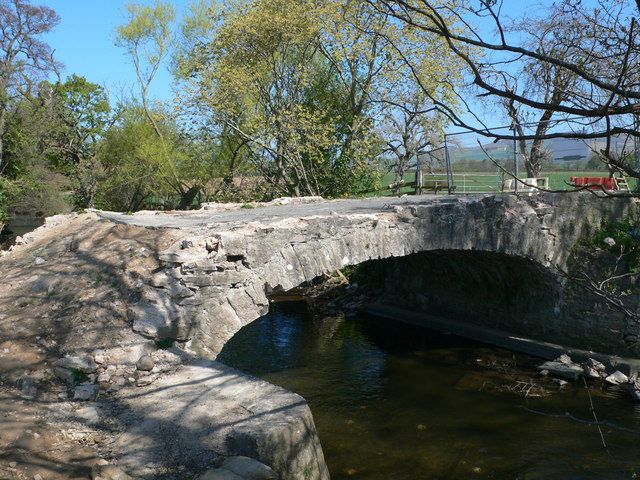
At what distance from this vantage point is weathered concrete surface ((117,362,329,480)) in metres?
4.27

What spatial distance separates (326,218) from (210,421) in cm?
333

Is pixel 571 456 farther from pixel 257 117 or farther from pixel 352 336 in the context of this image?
pixel 257 117

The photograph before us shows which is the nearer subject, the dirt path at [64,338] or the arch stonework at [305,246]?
the dirt path at [64,338]

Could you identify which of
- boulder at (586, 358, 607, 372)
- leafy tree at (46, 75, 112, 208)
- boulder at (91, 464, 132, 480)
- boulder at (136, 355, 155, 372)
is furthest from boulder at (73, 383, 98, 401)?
leafy tree at (46, 75, 112, 208)

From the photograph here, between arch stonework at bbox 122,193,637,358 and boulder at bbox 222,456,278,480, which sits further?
arch stonework at bbox 122,193,637,358

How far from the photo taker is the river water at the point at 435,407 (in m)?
6.51

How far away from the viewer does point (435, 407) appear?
27.2 feet

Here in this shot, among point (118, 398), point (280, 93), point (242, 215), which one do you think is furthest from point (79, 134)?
point (118, 398)

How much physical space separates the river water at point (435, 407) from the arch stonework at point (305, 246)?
1.88 m

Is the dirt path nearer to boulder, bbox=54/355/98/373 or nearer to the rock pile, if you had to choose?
boulder, bbox=54/355/98/373

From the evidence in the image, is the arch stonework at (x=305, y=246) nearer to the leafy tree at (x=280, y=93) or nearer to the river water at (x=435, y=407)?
the river water at (x=435, y=407)

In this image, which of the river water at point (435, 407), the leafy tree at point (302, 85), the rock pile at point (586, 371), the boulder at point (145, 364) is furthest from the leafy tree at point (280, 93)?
the boulder at point (145, 364)

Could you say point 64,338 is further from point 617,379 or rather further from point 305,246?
point 617,379

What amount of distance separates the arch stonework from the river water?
1877 millimetres
